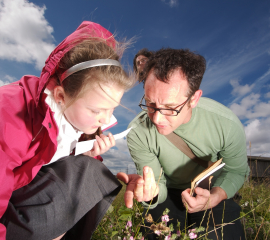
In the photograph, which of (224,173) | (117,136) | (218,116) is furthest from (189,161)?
(117,136)

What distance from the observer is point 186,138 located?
2865 mm

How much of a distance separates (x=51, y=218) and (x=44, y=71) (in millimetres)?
1249

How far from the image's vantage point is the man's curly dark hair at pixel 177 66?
2545mm

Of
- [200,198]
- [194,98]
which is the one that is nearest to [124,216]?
[200,198]

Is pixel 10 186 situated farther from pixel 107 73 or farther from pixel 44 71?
pixel 107 73

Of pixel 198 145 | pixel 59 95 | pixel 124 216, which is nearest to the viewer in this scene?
pixel 59 95

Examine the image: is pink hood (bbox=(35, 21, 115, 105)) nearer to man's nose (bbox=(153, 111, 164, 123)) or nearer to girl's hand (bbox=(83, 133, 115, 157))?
girl's hand (bbox=(83, 133, 115, 157))

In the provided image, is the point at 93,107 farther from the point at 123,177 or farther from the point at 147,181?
the point at 147,181

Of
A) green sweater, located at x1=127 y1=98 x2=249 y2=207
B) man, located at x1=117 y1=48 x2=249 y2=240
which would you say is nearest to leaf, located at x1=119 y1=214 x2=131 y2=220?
man, located at x1=117 y1=48 x2=249 y2=240

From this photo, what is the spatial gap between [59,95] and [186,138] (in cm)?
178

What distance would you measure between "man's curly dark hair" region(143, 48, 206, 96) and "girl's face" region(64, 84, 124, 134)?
800 millimetres

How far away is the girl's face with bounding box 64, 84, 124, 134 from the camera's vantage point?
1911 millimetres

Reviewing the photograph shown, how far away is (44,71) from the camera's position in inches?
73.0

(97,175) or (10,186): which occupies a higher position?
(10,186)
